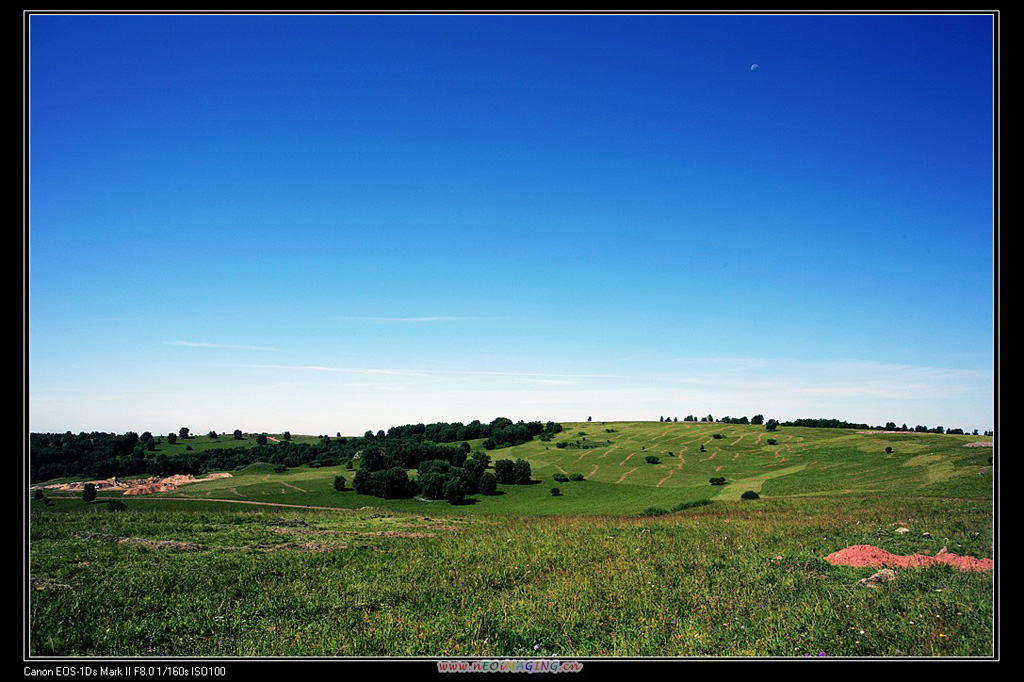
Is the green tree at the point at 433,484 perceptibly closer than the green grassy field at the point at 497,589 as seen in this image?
No

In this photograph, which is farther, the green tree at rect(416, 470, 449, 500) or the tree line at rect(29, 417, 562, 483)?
the green tree at rect(416, 470, 449, 500)

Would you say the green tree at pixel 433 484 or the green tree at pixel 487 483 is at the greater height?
the green tree at pixel 433 484

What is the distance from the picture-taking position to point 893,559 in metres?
11.1

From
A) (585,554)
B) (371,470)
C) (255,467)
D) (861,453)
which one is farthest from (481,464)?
(585,554)

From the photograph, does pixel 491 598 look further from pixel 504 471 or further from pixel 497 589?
pixel 504 471

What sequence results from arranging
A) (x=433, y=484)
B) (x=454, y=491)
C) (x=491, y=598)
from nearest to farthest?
(x=491, y=598), (x=454, y=491), (x=433, y=484)

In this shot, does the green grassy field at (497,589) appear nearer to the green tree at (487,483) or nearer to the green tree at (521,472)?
the green tree at (487,483)

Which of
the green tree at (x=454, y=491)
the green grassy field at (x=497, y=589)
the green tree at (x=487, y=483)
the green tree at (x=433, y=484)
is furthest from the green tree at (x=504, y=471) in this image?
the green grassy field at (x=497, y=589)

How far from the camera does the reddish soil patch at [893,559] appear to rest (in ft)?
32.2

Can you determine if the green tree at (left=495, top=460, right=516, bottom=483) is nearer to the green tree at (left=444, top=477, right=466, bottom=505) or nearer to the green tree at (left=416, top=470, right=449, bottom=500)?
the green tree at (left=444, top=477, right=466, bottom=505)

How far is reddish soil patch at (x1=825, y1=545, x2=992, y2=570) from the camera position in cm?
983

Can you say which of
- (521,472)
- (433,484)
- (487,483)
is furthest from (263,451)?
(521,472)

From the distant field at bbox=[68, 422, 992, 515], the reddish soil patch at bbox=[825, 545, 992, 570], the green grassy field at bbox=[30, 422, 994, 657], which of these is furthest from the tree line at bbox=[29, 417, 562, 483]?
the reddish soil patch at bbox=[825, 545, 992, 570]
